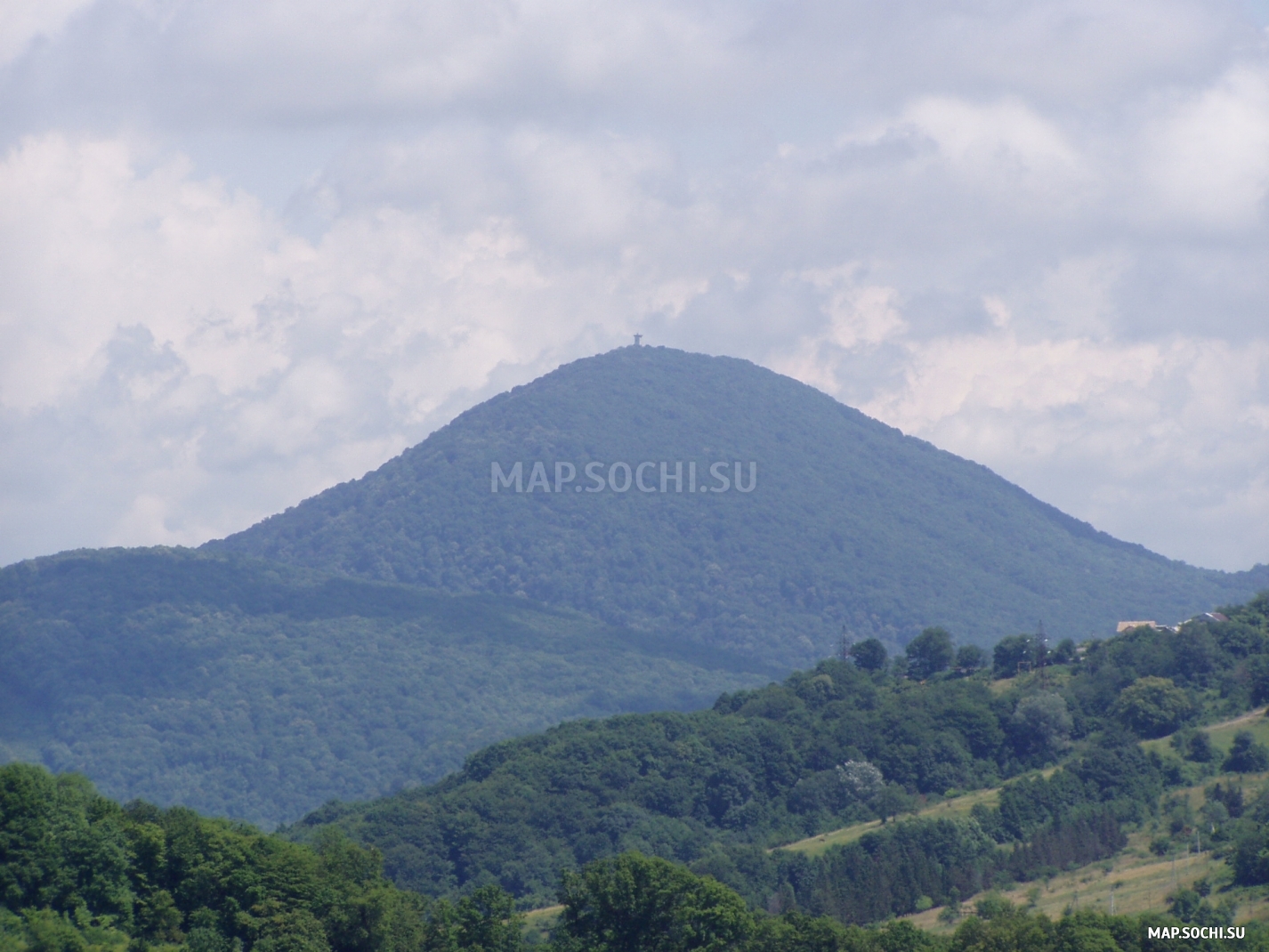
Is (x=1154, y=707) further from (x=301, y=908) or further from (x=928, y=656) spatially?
(x=301, y=908)

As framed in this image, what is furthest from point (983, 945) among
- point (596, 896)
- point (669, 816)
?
point (669, 816)

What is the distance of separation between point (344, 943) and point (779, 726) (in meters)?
72.7

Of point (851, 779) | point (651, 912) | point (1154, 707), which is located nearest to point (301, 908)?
point (651, 912)

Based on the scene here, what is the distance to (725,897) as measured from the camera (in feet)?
205

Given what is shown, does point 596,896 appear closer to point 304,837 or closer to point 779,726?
point 304,837

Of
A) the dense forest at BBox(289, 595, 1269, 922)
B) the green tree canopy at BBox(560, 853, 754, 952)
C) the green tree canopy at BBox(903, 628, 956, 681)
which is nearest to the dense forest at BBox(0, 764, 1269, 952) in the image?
the green tree canopy at BBox(560, 853, 754, 952)

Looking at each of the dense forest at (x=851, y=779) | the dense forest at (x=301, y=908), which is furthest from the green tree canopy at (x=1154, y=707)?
the dense forest at (x=301, y=908)

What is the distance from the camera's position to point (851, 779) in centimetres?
11812

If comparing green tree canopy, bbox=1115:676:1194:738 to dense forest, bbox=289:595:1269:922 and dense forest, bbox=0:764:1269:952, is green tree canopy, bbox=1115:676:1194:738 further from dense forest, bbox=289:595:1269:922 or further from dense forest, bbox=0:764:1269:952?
dense forest, bbox=0:764:1269:952

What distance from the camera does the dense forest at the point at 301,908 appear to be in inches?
2216

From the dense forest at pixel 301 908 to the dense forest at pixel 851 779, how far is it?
106 feet

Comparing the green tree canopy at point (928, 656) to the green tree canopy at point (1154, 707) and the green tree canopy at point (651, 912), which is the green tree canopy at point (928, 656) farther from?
the green tree canopy at point (651, 912)

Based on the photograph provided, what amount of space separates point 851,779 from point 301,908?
6484 centimetres

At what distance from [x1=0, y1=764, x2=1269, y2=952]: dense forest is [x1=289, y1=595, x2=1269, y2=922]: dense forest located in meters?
32.3
